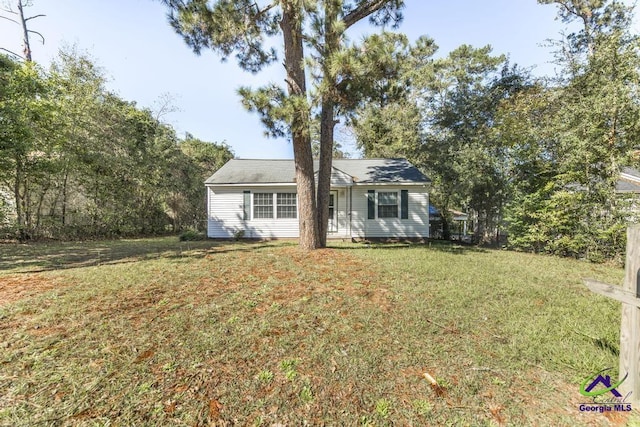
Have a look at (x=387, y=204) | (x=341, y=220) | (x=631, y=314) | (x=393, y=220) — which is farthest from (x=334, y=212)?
(x=631, y=314)

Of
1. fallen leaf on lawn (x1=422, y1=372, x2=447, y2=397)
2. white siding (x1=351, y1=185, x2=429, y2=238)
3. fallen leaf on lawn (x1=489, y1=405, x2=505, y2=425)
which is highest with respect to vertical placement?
white siding (x1=351, y1=185, x2=429, y2=238)

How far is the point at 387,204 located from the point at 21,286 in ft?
36.7

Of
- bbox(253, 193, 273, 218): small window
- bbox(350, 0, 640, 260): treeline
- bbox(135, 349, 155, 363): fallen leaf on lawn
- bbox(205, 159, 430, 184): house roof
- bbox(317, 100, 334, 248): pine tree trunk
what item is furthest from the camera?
bbox(253, 193, 273, 218): small window

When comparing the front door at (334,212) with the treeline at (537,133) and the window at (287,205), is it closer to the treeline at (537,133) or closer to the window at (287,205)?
the window at (287,205)

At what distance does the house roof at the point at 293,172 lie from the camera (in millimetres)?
11727

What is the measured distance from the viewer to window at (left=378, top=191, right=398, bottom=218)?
11.9 meters

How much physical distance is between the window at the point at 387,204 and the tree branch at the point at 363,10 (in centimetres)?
660

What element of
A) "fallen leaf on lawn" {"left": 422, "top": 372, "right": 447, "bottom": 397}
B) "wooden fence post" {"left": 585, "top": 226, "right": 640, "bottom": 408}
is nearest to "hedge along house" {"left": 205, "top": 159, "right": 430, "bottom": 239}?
"fallen leaf on lawn" {"left": 422, "top": 372, "right": 447, "bottom": 397}

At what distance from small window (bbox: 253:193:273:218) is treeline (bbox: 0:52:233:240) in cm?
768

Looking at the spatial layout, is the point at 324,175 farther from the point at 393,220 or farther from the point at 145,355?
the point at 145,355

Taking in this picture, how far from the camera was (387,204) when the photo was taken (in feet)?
39.2

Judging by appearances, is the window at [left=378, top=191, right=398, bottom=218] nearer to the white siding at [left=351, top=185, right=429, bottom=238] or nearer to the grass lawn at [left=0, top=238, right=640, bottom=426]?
the white siding at [left=351, top=185, right=429, bottom=238]

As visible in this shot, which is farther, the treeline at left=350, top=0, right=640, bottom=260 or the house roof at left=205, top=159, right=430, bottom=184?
the house roof at left=205, top=159, right=430, bottom=184

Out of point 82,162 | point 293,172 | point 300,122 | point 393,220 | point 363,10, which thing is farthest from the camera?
point 293,172
